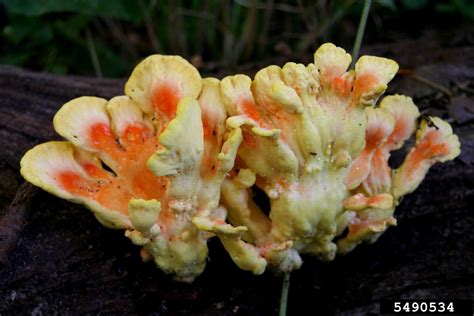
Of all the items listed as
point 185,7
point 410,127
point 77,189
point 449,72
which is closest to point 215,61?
point 185,7

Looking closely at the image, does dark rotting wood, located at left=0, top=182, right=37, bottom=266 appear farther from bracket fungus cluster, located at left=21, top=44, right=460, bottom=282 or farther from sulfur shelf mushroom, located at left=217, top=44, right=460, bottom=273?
sulfur shelf mushroom, located at left=217, top=44, right=460, bottom=273

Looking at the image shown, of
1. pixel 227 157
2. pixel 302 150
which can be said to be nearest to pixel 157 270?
pixel 227 157

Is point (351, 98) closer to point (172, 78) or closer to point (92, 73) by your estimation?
point (172, 78)

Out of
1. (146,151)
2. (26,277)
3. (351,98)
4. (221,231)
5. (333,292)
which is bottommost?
(333,292)

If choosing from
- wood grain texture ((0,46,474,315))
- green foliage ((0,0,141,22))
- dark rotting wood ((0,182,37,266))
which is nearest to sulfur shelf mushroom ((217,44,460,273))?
wood grain texture ((0,46,474,315))

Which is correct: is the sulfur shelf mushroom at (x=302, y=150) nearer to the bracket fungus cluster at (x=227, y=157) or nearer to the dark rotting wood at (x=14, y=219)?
the bracket fungus cluster at (x=227, y=157)
